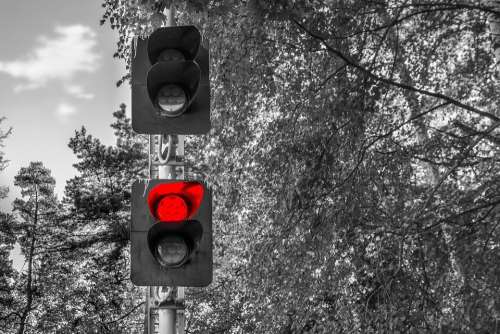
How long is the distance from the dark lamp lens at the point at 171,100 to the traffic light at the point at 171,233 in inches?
17.7

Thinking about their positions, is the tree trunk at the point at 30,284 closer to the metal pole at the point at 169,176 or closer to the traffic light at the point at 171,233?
the metal pole at the point at 169,176

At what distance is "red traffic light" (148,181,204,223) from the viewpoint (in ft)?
9.42

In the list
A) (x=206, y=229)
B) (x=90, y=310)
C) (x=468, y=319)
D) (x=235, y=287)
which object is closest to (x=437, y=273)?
(x=468, y=319)

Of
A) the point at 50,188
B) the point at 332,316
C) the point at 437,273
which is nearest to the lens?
the point at 437,273

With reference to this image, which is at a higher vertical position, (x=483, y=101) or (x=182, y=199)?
(x=483, y=101)

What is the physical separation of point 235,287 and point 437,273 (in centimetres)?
481

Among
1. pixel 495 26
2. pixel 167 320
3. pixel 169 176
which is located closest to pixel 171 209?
pixel 169 176

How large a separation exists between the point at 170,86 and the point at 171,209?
0.69m

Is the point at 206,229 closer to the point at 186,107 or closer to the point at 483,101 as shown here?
the point at 186,107

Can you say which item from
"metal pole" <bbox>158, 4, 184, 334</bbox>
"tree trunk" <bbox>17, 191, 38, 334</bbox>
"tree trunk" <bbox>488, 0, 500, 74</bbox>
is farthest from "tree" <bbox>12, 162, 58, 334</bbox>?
"metal pole" <bbox>158, 4, 184, 334</bbox>

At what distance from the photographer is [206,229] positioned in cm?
290

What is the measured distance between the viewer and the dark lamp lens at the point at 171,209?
2.87m

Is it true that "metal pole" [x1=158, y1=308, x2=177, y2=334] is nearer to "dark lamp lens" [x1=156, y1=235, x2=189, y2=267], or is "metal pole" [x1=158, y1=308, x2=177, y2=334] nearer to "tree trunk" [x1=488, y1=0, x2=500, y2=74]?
"dark lamp lens" [x1=156, y1=235, x2=189, y2=267]

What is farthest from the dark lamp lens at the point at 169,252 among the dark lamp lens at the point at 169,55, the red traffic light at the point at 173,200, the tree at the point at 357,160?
the tree at the point at 357,160
